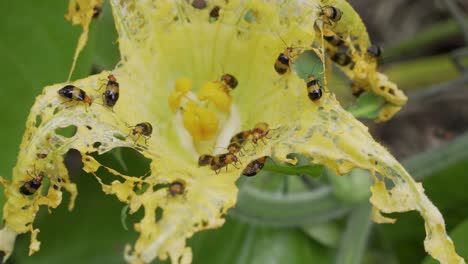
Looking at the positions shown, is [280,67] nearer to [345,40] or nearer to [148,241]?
[345,40]

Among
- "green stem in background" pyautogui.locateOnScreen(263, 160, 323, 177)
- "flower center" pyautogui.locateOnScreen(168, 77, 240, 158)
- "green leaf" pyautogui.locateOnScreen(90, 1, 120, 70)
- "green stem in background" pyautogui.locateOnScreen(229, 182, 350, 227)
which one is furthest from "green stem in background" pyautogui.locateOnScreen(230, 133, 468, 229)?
"green leaf" pyautogui.locateOnScreen(90, 1, 120, 70)

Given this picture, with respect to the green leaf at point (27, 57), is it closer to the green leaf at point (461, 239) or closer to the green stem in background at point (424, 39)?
the green leaf at point (461, 239)

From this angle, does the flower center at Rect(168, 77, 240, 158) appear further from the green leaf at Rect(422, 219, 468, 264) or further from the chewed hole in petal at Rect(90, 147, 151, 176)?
the green leaf at Rect(422, 219, 468, 264)

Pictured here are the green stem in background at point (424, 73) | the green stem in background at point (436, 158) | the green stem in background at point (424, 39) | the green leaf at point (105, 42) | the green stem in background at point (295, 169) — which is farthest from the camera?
the green stem in background at point (424, 39)

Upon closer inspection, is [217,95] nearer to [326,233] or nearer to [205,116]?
[205,116]

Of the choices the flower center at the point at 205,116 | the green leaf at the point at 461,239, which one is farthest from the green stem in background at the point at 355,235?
the flower center at the point at 205,116

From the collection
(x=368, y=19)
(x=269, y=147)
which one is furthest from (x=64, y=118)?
(x=368, y=19)
